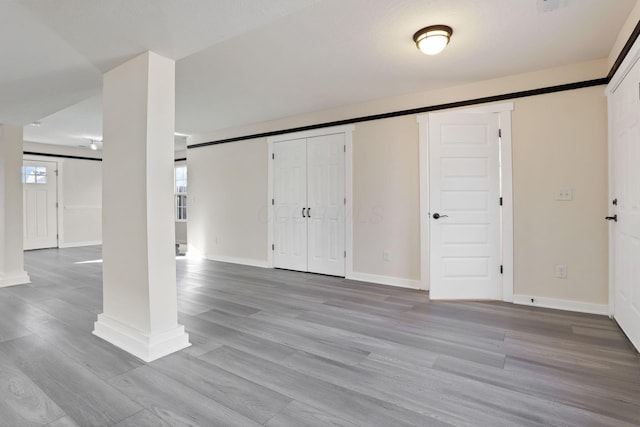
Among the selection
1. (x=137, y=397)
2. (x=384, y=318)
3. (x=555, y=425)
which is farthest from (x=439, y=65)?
(x=137, y=397)

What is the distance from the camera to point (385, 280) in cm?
422

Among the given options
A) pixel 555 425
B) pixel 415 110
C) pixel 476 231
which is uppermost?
pixel 415 110

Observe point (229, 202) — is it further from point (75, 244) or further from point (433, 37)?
point (75, 244)

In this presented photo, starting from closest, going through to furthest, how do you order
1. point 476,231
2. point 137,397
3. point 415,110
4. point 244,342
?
point 137,397 < point 244,342 < point 476,231 < point 415,110

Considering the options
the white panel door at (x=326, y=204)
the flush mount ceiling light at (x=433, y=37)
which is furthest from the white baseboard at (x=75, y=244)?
the flush mount ceiling light at (x=433, y=37)

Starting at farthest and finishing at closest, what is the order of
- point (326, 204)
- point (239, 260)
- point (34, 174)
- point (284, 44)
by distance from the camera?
point (34, 174) → point (239, 260) → point (326, 204) → point (284, 44)

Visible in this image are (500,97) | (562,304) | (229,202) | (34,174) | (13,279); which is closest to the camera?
(562,304)

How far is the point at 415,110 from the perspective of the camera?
3967 mm

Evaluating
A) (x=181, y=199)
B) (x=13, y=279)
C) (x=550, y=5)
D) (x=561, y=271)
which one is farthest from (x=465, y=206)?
(x=181, y=199)

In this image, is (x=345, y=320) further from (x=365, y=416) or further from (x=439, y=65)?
(x=439, y=65)

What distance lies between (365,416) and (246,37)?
276cm

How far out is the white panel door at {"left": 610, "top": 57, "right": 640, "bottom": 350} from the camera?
7.38 ft

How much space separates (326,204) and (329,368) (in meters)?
2.95

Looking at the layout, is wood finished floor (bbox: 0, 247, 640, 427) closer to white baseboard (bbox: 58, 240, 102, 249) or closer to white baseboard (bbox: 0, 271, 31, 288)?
white baseboard (bbox: 0, 271, 31, 288)
